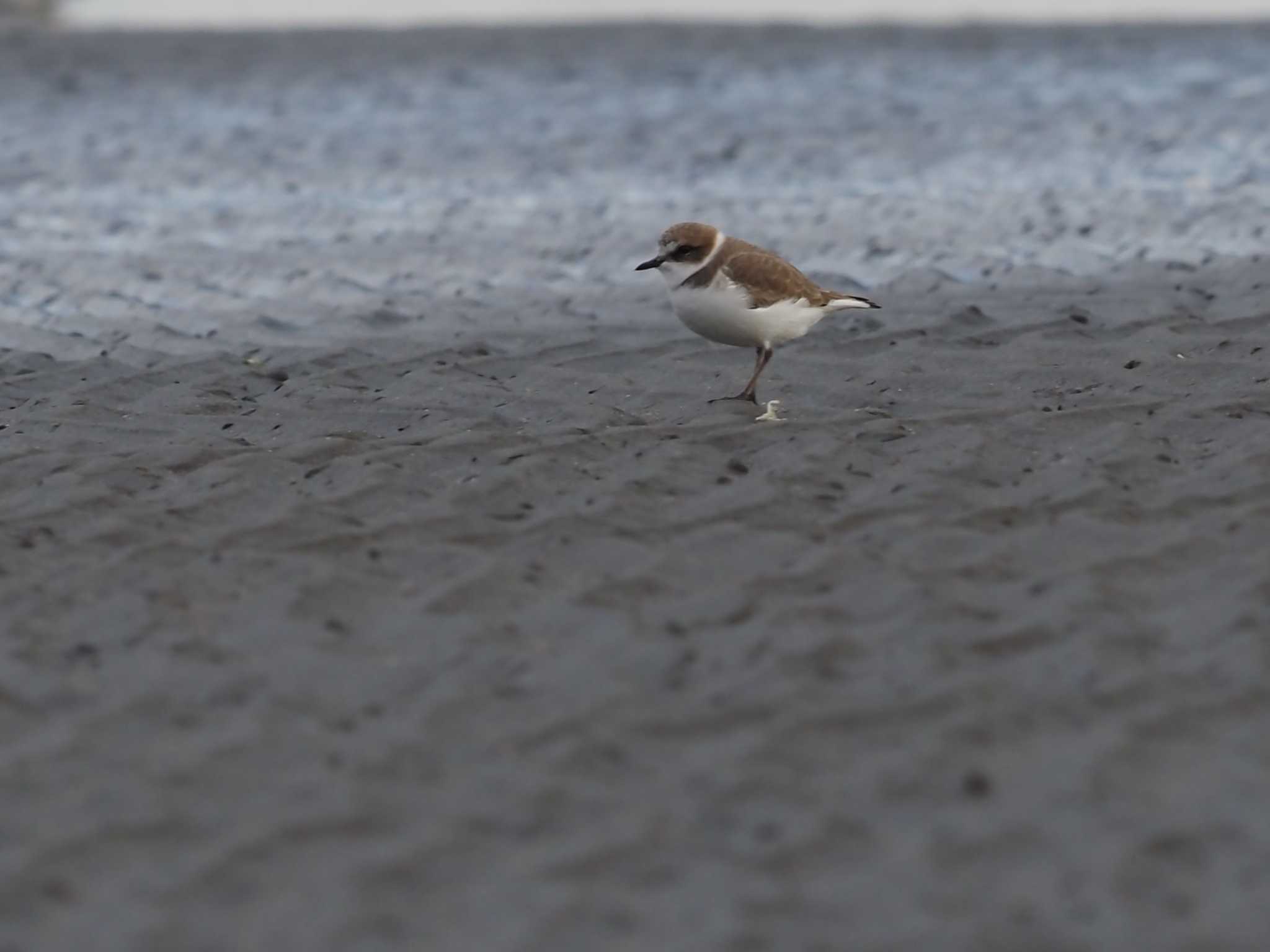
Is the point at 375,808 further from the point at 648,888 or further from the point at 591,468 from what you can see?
the point at 591,468

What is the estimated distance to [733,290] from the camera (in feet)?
35.3

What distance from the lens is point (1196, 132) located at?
21.0m

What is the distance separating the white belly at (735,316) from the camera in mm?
10742

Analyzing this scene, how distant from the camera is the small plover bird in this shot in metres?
10.8

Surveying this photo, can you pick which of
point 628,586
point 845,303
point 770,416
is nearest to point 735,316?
point 770,416

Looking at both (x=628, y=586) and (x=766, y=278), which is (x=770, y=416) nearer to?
(x=766, y=278)

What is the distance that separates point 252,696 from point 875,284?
8.40 m

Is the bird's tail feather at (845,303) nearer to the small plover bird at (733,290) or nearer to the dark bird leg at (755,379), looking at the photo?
the small plover bird at (733,290)

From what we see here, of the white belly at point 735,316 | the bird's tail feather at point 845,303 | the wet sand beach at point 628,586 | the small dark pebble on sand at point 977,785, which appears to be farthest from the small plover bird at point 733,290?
the small dark pebble on sand at point 977,785

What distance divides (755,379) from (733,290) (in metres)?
0.53

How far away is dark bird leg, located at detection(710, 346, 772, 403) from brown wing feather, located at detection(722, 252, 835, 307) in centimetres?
35

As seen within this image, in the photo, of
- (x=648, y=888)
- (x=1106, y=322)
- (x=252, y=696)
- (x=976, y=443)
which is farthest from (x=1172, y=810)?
(x=1106, y=322)

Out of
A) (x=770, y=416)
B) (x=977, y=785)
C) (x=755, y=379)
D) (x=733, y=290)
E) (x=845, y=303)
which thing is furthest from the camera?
(x=845, y=303)

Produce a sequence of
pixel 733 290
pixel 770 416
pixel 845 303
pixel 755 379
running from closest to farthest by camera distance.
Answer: pixel 770 416, pixel 733 290, pixel 755 379, pixel 845 303
